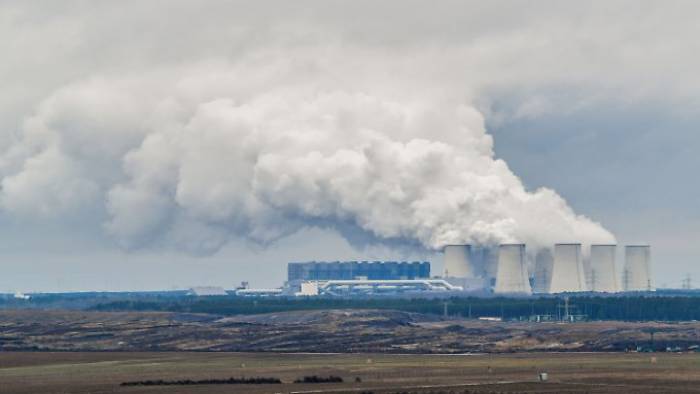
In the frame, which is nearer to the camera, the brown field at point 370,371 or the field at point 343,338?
the brown field at point 370,371

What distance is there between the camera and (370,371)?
109m

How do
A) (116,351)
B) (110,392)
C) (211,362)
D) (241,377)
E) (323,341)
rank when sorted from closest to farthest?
(110,392), (241,377), (211,362), (116,351), (323,341)

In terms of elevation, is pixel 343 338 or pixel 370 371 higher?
pixel 343 338

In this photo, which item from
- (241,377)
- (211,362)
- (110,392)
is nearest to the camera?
(110,392)

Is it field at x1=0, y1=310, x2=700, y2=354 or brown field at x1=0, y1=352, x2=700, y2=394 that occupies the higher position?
field at x1=0, y1=310, x2=700, y2=354

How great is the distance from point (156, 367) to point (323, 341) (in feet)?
162

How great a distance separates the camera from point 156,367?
11619 centimetres

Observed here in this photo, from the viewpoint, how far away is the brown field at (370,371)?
9088 centimetres

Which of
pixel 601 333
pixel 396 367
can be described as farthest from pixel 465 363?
pixel 601 333

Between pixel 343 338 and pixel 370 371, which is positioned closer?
pixel 370 371

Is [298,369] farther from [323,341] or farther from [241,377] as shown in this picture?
[323,341]

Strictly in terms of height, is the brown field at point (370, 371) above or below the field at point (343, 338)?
below

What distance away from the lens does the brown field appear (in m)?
90.9

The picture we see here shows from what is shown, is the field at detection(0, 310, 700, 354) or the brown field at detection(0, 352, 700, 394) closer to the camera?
the brown field at detection(0, 352, 700, 394)
